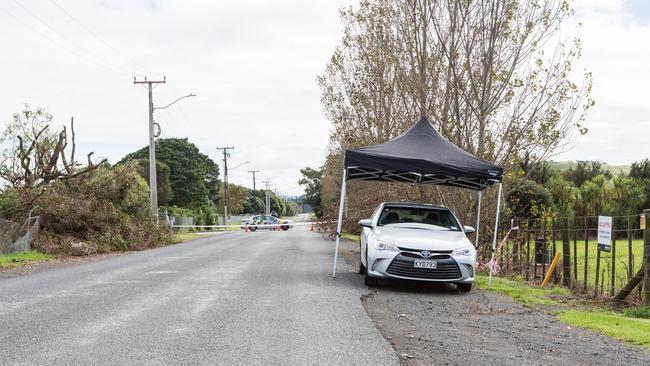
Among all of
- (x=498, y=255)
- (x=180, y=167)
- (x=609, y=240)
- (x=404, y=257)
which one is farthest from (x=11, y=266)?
(x=180, y=167)

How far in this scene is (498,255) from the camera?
637 inches

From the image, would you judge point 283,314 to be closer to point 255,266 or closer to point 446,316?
point 446,316

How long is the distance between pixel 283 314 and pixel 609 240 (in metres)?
5.39

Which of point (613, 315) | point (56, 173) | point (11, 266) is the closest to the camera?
point (613, 315)

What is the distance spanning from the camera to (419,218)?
12.7m

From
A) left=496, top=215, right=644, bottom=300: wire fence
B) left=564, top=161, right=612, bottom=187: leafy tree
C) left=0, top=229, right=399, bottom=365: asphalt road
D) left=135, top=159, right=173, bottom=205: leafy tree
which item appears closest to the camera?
left=0, top=229, right=399, bottom=365: asphalt road

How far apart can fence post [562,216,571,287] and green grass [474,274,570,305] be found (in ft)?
1.42

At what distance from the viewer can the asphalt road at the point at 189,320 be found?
238 inches

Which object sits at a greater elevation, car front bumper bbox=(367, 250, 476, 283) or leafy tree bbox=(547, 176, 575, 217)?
leafy tree bbox=(547, 176, 575, 217)

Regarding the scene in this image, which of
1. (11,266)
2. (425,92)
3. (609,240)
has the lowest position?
(11,266)

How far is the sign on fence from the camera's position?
1021 centimetres

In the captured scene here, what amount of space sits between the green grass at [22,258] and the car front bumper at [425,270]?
10939 millimetres

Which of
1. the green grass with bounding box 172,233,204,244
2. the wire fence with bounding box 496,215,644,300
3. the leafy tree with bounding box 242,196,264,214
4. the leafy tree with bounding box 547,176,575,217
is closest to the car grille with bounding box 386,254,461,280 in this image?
the wire fence with bounding box 496,215,644,300

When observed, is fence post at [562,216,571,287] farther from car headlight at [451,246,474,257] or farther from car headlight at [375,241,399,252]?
car headlight at [375,241,399,252]
